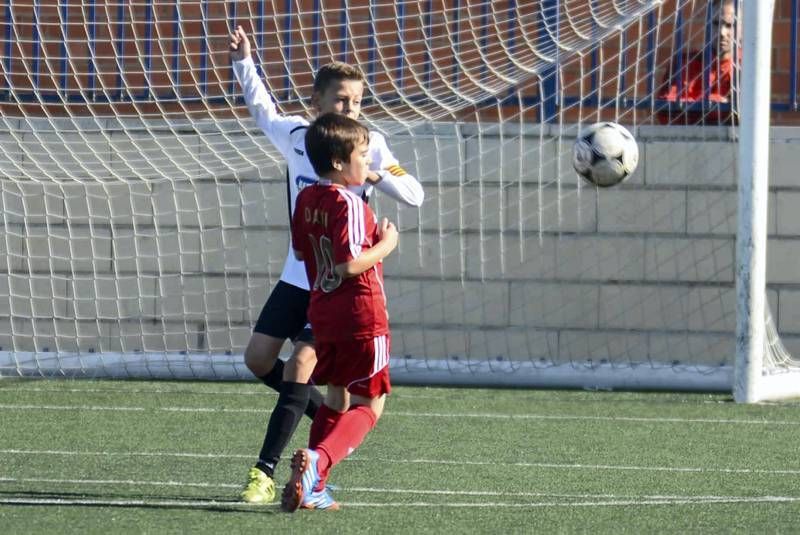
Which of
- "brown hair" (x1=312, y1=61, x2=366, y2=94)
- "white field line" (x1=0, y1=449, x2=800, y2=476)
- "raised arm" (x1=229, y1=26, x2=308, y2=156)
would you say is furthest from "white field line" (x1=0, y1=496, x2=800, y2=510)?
"brown hair" (x1=312, y1=61, x2=366, y2=94)

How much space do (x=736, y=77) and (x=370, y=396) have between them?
194 inches

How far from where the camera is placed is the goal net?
31.3 ft

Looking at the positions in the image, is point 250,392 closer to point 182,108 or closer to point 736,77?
point 182,108

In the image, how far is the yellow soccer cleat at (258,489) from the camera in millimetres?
5305

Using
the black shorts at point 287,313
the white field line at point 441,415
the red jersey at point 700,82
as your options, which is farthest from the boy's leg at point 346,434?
the red jersey at point 700,82

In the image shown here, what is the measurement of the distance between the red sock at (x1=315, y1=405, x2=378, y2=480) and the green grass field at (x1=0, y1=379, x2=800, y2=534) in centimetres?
19

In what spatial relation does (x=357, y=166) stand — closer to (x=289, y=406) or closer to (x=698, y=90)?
(x=289, y=406)

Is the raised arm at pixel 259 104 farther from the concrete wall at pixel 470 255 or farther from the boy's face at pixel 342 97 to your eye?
the concrete wall at pixel 470 255

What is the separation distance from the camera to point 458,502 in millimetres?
5398

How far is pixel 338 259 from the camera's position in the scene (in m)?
4.95

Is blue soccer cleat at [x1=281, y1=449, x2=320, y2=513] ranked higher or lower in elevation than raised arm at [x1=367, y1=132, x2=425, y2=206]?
lower

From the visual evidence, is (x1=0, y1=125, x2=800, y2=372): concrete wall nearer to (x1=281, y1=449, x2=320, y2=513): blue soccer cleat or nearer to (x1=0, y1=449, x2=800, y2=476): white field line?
(x1=0, y1=449, x2=800, y2=476): white field line

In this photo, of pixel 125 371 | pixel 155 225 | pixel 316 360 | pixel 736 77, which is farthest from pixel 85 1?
pixel 316 360

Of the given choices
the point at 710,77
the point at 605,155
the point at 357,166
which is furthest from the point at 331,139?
the point at 710,77
